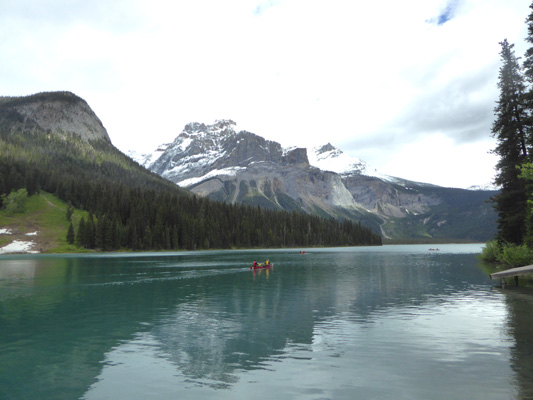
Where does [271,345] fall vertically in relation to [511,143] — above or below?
below

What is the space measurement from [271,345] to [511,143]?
191 feet

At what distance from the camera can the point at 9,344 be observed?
26.9 meters

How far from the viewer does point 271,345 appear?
25.7 m

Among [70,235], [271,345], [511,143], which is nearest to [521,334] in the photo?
[271,345]

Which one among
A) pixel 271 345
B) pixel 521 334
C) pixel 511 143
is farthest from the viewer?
pixel 511 143

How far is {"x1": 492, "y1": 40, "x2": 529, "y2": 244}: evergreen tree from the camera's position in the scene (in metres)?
62.6

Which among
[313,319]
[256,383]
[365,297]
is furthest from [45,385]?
[365,297]

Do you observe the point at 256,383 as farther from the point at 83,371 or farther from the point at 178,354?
the point at 83,371

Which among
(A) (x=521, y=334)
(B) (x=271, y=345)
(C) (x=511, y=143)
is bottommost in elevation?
(B) (x=271, y=345)

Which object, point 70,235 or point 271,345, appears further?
point 70,235

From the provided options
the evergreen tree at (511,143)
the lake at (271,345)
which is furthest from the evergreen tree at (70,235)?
the evergreen tree at (511,143)

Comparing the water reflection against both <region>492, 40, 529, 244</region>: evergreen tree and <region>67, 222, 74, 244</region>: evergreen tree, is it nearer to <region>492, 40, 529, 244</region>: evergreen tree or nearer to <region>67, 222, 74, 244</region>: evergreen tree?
<region>492, 40, 529, 244</region>: evergreen tree

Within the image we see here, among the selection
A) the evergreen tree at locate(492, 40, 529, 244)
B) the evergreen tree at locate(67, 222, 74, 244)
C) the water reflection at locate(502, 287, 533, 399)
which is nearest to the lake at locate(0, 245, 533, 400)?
the water reflection at locate(502, 287, 533, 399)

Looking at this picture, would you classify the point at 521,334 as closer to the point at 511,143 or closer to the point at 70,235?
the point at 511,143
